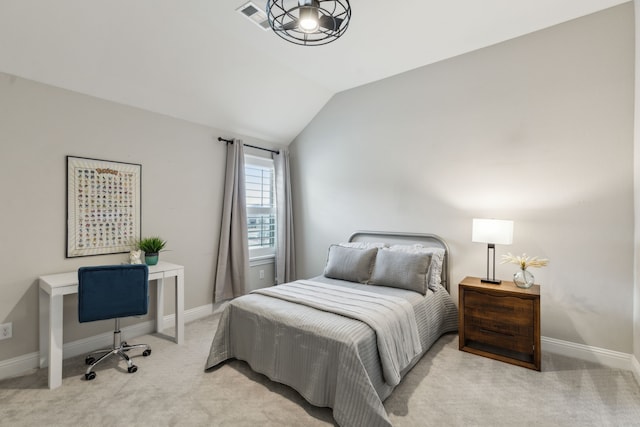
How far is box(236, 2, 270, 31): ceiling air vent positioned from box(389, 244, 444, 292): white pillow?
251cm

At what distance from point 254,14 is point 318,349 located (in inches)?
106

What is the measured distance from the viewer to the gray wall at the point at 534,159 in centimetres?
251

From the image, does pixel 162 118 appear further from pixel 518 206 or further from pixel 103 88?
pixel 518 206

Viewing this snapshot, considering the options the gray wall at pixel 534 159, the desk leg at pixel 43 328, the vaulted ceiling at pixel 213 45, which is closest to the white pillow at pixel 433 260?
the gray wall at pixel 534 159

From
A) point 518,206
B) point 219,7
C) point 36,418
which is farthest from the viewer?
point 518,206

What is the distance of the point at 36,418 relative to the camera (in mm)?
1891

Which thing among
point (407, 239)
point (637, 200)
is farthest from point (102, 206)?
point (637, 200)

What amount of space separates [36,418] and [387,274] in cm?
273

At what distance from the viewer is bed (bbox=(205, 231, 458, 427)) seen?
72.4 inches

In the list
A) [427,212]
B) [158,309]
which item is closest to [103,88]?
[158,309]

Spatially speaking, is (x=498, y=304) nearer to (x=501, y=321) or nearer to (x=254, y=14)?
(x=501, y=321)

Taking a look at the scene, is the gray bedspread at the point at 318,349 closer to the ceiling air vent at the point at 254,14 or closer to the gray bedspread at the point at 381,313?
the gray bedspread at the point at 381,313

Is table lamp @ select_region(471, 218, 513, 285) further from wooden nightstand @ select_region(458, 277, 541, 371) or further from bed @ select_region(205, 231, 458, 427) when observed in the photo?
bed @ select_region(205, 231, 458, 427)

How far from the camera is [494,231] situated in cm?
266
